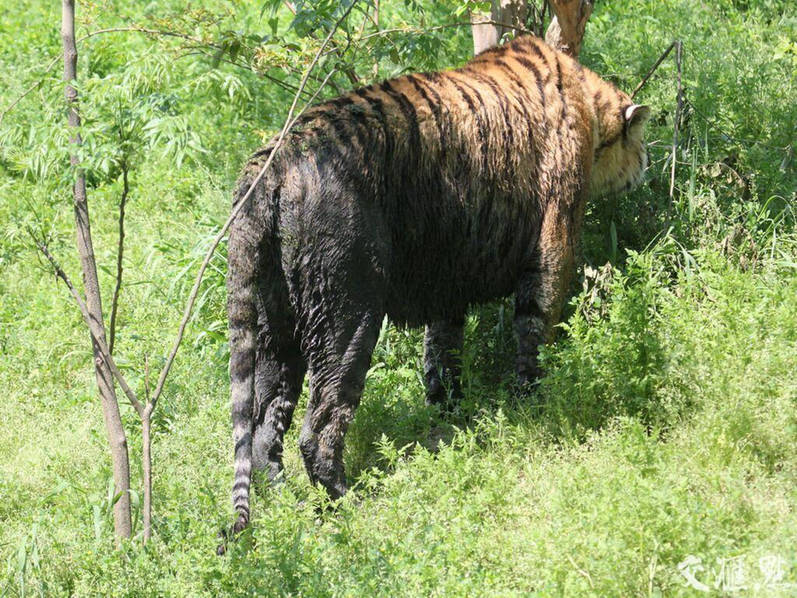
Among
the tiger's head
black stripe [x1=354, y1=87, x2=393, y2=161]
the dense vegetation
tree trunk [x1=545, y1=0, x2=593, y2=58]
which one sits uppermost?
tree trunk [x1=545, y1=0, x2=593, y2=58]

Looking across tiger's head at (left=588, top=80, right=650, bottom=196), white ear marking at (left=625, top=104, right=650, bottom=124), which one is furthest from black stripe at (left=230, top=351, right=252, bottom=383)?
white ear marking at (left=625, top=104, right=650, bottom=124)

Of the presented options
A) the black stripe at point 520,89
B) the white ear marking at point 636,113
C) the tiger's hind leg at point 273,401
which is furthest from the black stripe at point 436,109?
the white ear marking at point 636,113

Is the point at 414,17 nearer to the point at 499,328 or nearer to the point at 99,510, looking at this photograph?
the point at 499,328

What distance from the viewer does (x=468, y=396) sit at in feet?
18.9

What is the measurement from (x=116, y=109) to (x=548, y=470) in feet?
8.48

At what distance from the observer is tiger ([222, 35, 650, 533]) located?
4.83m

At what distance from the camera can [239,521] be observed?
173 inches

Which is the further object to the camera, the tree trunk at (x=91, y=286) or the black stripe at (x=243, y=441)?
the black stripe at (x=243, y=441)

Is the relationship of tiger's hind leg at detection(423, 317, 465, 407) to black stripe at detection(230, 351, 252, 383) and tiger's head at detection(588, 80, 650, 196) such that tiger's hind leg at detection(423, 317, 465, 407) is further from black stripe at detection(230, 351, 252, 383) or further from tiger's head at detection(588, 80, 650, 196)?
black stripe at detection(230, 351, 252, 383)

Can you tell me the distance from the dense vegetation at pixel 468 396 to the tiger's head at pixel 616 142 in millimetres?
330

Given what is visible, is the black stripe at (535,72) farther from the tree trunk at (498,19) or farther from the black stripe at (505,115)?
the tree trunk at (498,19)

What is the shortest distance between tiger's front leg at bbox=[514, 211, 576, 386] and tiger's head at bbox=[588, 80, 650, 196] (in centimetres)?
65

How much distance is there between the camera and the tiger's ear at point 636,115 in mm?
6141

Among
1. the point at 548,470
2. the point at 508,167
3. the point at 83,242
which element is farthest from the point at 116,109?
the point at 548,470
